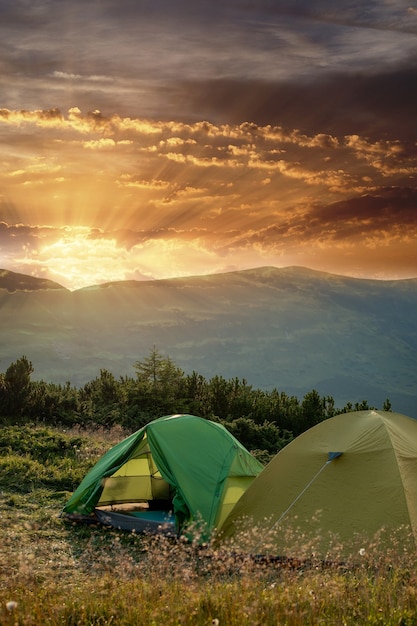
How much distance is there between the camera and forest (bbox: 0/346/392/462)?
21328 mm

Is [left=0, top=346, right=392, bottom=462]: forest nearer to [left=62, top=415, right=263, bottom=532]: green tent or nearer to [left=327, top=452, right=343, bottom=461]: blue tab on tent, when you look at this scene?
[left=62, top=415, right=263, bottom=532]: green tent

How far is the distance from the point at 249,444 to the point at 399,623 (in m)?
14.7

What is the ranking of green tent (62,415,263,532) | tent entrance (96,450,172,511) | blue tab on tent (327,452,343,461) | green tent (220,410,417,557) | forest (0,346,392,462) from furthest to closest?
forest (0,346,392,462), tent entrance (96,450,172,511), green tent (62,415,263,532), blue tab on tent (327,452,343,461), green tent (220,410,417,557)

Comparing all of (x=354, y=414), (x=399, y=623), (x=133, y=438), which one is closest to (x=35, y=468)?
(x=133, y=438)

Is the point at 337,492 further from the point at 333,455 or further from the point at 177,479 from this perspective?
the point at 177,479

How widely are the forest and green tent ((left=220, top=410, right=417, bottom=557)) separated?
1043cm

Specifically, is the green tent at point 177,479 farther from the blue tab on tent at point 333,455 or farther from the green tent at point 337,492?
the blue tab on tent at point 333,455

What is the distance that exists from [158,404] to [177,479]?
12276 millimetres

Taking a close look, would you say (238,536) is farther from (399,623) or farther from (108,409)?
(108,409)

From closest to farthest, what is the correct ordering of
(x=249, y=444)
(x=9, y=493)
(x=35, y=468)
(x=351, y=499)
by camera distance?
(x=351, y=499) < (x=9, y=493) < (x=35, y=468) < (x=249, y=444)

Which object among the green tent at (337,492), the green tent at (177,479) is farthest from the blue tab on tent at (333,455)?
the green tent at (177,479)

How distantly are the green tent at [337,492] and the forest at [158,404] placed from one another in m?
10.4

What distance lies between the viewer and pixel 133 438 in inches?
458

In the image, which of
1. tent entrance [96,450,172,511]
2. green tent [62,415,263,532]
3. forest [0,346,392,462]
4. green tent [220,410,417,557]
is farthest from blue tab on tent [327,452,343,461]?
forest [0,346,392,462]
